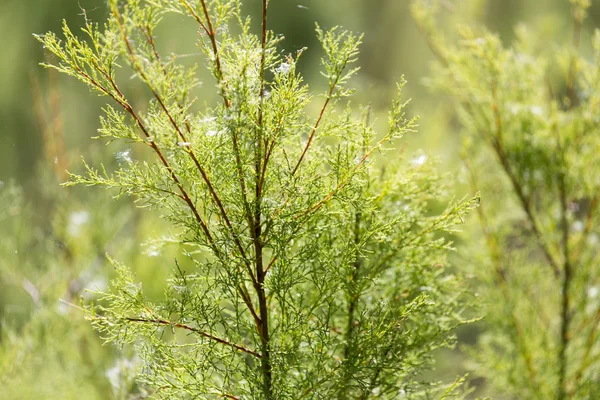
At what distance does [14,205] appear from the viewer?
1.74 meters

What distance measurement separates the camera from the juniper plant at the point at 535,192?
1.77 m

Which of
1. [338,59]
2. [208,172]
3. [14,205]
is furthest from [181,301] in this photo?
[14,205]

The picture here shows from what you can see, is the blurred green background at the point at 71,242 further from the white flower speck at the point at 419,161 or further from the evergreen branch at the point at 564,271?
the evergreen branch at the point at 564,271

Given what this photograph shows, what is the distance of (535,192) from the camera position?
2.00 metres

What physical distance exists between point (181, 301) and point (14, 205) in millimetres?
1200

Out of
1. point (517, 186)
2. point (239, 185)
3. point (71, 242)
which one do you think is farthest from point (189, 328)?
point (71, 242)

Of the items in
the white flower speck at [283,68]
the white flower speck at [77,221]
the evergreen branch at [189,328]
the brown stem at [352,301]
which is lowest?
the evergreen branch at [189,328]

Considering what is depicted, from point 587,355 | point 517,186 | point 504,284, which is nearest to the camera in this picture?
point 587,355

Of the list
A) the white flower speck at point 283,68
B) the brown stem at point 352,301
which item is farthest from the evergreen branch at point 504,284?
the white flower speck at point 283,68

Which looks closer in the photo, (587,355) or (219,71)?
(219,71)

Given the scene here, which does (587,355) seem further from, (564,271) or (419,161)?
(419,161)

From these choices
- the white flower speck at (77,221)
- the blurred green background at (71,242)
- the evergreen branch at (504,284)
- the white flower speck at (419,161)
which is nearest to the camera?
the white flower speck at (419,161)

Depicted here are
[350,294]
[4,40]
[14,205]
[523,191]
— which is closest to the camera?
[350,294]

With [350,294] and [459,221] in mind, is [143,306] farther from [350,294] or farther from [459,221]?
[459,221]
